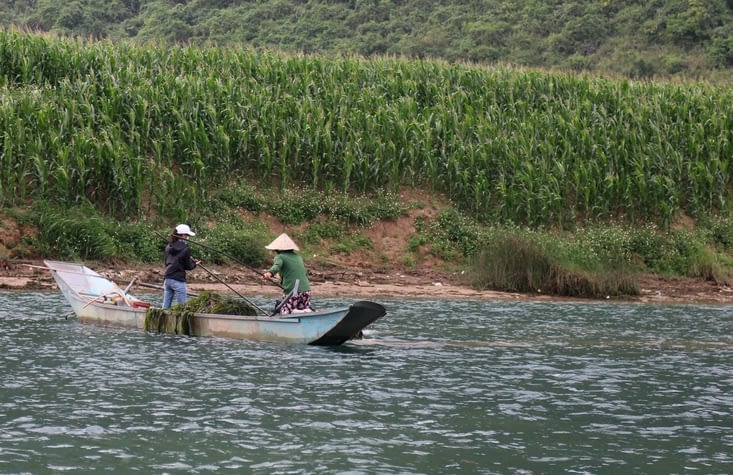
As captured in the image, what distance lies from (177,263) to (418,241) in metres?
11.8

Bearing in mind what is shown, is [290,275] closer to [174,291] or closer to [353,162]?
[174,291]

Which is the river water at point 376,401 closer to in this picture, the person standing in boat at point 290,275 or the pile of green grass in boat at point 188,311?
the pile of green grass in boat at point 188,311

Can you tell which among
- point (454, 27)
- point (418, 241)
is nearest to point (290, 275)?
point (418, 241)

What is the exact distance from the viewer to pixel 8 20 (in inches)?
2420

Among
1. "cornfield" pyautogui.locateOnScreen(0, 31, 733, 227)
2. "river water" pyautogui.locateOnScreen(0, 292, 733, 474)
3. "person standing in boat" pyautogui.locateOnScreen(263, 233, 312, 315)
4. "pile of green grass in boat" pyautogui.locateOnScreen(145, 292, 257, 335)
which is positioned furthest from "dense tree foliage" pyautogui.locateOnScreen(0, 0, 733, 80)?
"person standing in boat" pyautogui.locateOnScreen(263, 233, 312, 315)

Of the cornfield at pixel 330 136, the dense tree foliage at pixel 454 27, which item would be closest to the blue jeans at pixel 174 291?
the cornfield at pixel 330 136

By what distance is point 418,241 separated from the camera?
30.9m

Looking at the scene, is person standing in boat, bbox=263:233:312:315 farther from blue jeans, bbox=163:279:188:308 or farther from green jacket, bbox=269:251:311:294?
blue jeans, bbox=163:279:188:308

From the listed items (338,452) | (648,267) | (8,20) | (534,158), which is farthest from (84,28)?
(338,452)

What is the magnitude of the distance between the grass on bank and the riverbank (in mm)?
452

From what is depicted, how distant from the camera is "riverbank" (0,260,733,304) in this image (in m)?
26.1

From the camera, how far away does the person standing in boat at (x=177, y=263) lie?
1994 cm

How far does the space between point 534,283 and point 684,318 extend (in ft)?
14.5

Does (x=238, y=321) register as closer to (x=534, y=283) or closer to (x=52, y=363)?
(x=52, y=363)
